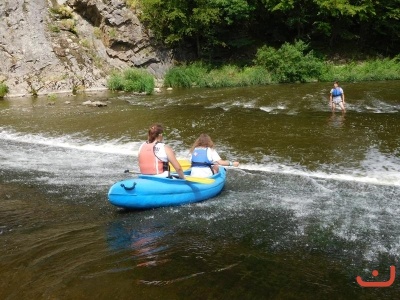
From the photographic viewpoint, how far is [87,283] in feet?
14.3

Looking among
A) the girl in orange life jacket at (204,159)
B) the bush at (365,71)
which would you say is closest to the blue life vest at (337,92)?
the girl in orange life jacket at (204,159)

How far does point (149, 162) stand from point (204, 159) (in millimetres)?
1169

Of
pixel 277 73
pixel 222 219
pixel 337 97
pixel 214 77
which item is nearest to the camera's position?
pixel 222 219

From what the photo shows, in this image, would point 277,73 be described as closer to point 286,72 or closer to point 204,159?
point 286,72

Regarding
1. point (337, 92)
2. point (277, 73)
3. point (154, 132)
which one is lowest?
point (277, 73)

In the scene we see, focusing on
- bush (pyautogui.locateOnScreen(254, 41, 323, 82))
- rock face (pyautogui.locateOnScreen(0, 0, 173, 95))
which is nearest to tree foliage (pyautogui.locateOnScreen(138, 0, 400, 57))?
rock face (pyautogui.locateOnScreen(0, 0, 173, 95))

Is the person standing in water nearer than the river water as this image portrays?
No

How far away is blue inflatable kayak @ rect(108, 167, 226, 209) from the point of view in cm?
648

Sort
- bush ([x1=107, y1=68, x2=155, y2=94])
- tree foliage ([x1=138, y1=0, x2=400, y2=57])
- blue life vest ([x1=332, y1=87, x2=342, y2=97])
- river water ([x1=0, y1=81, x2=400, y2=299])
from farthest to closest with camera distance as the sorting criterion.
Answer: tree foliage ([x1=138, y1=0, x2=400, y2=57]) < bush ([x1=107, y1=68, x2=155, y2=94]) < blue life vest ([x1=332, y1=87, x2=342, y2=97]) < river water ([x1=0, y1=81, x2=400, y2=299])

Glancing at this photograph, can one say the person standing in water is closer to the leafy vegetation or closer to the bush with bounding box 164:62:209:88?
the leafy vegetation

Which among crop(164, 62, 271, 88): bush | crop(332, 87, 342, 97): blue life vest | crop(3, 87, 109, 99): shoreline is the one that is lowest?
crop(3, 87, 109, 99): shoreline

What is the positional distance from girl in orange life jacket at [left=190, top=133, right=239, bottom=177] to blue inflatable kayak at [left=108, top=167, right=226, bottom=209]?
0.42m

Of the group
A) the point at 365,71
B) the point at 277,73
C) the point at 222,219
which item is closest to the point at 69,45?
the point at 277,73

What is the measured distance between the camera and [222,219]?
636cm
